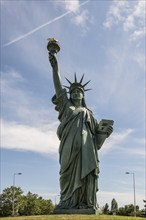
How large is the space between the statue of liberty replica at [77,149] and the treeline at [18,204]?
37620 mm

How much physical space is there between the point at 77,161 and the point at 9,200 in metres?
45.1

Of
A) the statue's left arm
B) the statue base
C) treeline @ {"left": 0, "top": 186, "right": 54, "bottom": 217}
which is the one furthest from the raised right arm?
treeline @ {"left": 0, "top": 186, "right": 54, "bottom": 217}

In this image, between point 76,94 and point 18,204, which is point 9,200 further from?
point 76,94

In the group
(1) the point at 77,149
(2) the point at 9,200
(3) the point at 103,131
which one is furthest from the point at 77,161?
(2) the point at 9,200

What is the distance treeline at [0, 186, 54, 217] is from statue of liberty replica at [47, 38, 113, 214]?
37.6m

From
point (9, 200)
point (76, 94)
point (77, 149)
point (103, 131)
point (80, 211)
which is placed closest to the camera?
point (80, 211)

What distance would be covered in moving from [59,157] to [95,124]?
7.36 ft

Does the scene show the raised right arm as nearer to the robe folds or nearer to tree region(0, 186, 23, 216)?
the robe folds

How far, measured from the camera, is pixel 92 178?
15.4 metres

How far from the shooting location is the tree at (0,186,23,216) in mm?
56312

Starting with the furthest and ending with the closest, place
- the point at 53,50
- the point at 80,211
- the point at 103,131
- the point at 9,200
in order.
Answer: the point at 9,200
the point at 53,50
the point at 103,131
the point at 80,211

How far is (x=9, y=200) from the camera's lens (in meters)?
57.6

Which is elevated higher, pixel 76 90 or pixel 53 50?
pixel 53 50

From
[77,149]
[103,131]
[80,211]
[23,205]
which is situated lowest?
[23,205]
